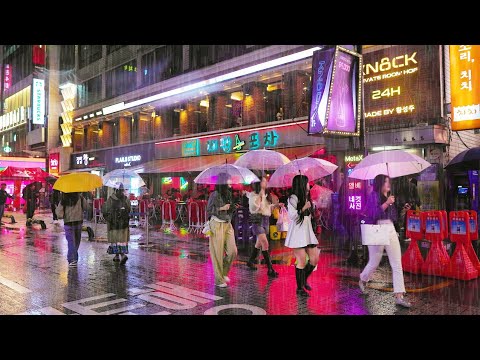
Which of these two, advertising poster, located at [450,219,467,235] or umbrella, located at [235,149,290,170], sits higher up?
umbrella, located at [235,149,290,170]

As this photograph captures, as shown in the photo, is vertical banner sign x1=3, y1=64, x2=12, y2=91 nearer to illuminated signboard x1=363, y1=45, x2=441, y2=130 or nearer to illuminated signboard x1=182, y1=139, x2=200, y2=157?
illuminated signboard x1=182, y1=139, x2=200, y2=157

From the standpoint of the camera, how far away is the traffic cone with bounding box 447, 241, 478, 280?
23.3ft

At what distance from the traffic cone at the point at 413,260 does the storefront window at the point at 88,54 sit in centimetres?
3048

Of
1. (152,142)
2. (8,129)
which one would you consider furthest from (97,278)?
A: (8,129)

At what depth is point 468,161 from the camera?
9398 millimetres

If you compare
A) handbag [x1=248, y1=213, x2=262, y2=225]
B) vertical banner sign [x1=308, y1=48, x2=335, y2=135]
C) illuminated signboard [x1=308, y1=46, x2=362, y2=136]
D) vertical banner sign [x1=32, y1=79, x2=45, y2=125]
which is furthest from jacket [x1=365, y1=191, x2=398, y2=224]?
vertical banner sign [x1=32, y1=79, x2=45, y2=125]

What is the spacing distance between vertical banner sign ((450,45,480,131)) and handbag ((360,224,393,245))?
6446 mm

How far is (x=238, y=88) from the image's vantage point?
20.9 m

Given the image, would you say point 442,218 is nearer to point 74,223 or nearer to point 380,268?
point 380,268

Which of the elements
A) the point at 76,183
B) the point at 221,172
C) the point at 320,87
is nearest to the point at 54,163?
the point at 76,183

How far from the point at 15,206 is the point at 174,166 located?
16.5 meters

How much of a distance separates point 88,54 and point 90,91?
3243mm

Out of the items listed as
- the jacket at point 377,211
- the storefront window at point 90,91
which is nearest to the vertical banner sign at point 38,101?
the storefront window at point 90,91

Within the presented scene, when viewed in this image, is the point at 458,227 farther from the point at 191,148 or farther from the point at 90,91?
the point at 90,91
